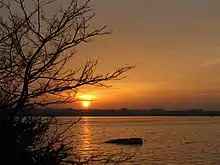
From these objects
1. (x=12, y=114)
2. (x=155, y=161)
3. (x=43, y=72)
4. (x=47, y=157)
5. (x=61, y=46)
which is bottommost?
(x=155, y=161)

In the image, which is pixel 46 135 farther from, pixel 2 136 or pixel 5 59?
pixel 5 59

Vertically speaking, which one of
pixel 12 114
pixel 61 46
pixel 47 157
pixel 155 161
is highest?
pixel 61 46

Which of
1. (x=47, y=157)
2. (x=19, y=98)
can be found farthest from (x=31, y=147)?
(x=19, y=98)

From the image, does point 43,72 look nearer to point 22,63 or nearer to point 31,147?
point 22,63

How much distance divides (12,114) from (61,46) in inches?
52.8

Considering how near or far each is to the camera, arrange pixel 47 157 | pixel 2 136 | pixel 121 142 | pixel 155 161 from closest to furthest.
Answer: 1. pixel 2 136
2. pixel 47 157
3. pixel 155 161
4. pixel 121 142

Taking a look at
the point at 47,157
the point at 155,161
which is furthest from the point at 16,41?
the point at 155,161

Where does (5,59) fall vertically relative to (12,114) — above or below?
above

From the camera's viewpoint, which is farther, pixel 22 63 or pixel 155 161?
pixel 155 161

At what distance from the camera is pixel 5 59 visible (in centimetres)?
647

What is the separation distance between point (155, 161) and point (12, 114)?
35987mm

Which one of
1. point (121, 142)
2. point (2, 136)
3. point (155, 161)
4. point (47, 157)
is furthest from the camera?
point (121, 142)

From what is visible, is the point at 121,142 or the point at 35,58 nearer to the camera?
the point at 35,58

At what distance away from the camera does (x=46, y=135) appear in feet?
23.6
